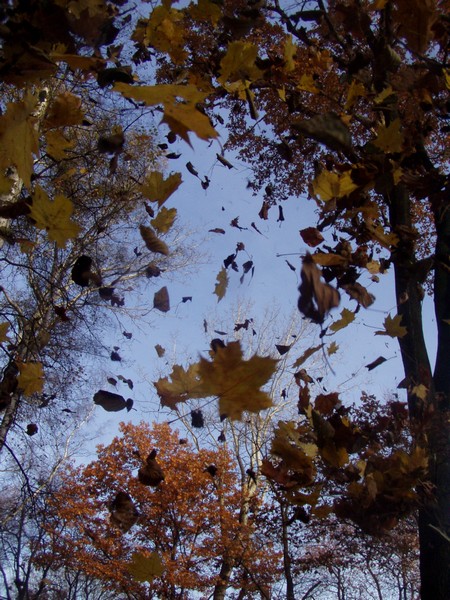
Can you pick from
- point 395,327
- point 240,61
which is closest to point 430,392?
point 395,327

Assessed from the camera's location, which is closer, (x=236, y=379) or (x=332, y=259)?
(x=236, y=379)

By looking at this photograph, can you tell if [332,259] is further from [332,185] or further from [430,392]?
[430,392]

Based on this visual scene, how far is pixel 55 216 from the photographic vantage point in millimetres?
1523

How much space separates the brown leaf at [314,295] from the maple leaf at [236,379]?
19cm

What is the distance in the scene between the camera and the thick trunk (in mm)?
2389

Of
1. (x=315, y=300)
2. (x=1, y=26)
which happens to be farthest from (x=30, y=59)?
(x=315, y=300)

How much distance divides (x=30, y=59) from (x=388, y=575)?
15939 millimetres

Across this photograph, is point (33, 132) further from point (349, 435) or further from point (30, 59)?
point (349, 435)

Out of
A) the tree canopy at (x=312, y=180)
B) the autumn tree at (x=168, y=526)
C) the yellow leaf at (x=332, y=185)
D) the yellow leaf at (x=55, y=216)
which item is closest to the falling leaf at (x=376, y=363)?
the tree canopy at (x=312, y=180)

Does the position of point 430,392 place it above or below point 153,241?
below

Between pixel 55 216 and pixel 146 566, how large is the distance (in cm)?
144

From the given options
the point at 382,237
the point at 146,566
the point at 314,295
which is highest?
the point at 382,237

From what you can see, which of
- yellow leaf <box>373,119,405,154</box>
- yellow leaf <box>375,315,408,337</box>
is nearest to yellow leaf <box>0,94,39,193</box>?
yellow leaf <box>373,119,405,154</box>

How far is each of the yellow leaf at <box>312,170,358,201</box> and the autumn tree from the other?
359 inches
